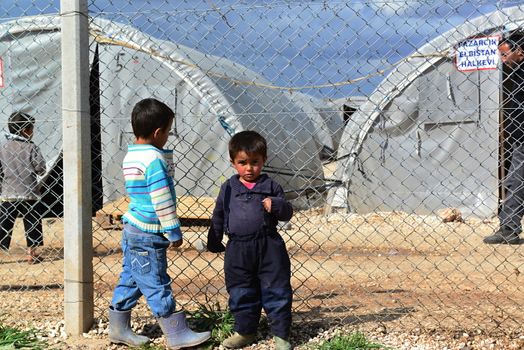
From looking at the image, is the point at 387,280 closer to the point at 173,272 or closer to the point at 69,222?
the point at 173,272

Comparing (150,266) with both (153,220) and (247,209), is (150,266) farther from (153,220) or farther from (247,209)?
(247,209)

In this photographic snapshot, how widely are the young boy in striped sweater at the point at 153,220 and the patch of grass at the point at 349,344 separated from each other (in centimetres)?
69

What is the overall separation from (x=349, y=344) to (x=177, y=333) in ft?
3.18

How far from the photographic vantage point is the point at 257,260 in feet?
13.4

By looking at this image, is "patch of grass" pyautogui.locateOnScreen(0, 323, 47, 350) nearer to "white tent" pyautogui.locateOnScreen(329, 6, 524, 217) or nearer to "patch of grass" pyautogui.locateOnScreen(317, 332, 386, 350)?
"patch of grass" pyautogui.locateOnScreen(317, 332, 386, 350)

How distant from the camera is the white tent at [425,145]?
432 inches

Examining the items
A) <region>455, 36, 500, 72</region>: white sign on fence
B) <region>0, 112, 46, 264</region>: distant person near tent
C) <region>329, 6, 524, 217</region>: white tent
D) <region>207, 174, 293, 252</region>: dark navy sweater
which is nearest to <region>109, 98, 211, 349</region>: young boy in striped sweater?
<region>207, 174, 293, 252</region>: dark navy sweater

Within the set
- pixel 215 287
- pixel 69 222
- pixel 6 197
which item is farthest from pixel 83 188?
pixel 6 197

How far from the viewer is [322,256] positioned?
8219 mm

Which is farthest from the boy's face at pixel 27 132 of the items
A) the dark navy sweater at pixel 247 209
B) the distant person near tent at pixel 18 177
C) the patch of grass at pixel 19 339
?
the dark navy sweater at pixel 247 209

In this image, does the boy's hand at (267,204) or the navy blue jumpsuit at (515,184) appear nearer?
the boy's hand at (267,204)

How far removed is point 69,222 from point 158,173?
0.70 metres

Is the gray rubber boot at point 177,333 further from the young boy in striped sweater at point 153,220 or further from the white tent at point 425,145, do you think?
the white tent at point 425,145

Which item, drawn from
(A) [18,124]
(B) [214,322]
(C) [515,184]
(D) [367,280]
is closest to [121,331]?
(B) [214,322]
